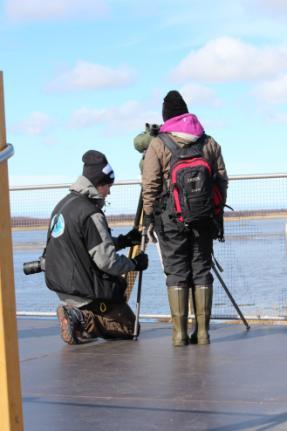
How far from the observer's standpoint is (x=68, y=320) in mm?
7219

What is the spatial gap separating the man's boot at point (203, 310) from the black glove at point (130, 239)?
877mm

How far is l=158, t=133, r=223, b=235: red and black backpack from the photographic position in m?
6.86

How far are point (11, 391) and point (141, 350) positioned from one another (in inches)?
154

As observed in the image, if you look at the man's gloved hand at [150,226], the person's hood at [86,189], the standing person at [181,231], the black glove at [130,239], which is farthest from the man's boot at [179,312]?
the person's hood at [86,189]

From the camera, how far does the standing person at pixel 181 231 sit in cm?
708

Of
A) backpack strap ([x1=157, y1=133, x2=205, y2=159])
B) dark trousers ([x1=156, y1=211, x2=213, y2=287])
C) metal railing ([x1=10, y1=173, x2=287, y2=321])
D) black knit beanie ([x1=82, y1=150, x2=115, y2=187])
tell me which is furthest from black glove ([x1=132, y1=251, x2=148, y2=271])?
backpack strap ([x1=157, y1=133, x2=205, y2=159])

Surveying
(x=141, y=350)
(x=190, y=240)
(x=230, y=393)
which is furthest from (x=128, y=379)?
(x=190, y=240)

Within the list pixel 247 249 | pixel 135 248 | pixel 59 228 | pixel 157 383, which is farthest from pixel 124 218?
pixel 157 383

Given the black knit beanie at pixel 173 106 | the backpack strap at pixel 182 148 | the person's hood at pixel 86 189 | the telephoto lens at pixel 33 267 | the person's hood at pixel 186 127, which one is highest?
the black knit beanie at pixel 173 106

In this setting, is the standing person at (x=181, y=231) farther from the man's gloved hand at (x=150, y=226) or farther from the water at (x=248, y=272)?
the water at (x=248, y=272)

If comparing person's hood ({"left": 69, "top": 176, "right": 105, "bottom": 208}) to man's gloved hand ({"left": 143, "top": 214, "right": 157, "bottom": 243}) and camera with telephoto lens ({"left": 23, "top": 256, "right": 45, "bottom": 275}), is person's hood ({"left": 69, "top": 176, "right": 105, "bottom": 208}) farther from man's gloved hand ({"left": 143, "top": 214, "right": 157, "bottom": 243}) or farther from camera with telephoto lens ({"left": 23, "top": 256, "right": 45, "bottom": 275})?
camera with telephoto lens ({"left": 23, "top": 256, "right": 45, "bottom": 275})

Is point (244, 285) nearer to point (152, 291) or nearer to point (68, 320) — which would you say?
point (152, 291)

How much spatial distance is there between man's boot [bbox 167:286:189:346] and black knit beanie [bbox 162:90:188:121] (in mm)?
1471

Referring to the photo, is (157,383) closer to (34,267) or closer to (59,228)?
(59,228)
